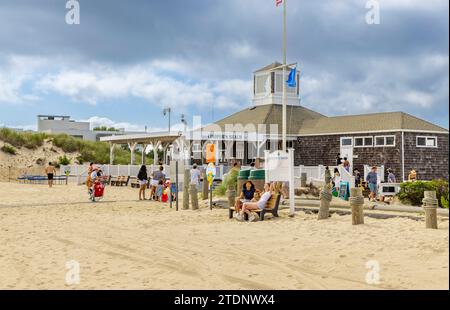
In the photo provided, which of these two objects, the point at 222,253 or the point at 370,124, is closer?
the point at 222,253

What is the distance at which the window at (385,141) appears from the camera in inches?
1183

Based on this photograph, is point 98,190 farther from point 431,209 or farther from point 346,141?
point 346,141

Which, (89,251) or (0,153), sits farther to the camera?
(0,153)

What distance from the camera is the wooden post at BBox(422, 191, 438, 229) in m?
11.4

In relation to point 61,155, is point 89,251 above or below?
below

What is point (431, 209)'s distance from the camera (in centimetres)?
1146

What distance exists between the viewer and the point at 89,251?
33.7 ft

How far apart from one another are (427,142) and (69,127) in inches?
2702

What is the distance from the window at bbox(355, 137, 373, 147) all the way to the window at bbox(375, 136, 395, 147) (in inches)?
16.1

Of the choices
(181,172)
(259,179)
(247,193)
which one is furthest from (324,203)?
(181,172)

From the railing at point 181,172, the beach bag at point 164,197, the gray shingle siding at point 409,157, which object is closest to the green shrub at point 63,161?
the railing at point 181,172
